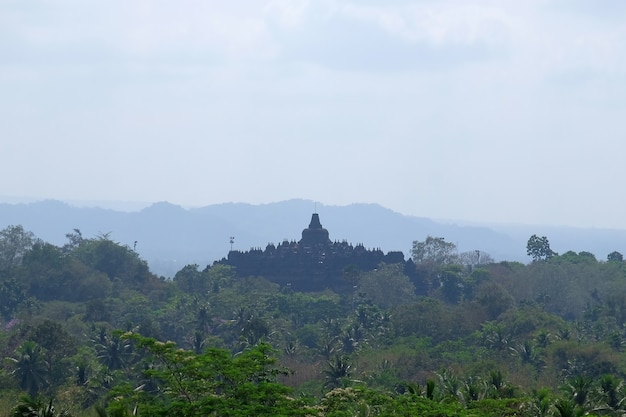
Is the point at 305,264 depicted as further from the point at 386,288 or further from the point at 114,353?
the point at 114,353

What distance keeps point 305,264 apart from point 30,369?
64.9m

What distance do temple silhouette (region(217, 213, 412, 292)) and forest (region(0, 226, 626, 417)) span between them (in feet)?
7.87

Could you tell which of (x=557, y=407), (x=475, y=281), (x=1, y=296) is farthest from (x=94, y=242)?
(x=557, y=407)

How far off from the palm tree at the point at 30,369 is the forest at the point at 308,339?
3.9 inches

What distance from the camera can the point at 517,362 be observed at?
84875 millimetres

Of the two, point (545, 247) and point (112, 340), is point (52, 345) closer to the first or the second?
point (112, 340)

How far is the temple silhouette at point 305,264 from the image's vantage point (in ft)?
447

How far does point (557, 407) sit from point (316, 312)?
2789 inches

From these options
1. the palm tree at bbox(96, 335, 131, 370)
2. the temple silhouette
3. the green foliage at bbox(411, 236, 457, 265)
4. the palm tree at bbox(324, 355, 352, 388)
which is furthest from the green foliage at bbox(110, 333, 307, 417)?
the green foliage at bbox(411, 236, 457, 265)

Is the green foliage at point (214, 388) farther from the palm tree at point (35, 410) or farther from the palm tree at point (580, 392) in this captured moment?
the palm tree at point (580, 392)

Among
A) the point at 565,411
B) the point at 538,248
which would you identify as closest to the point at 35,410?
the point at 565,411

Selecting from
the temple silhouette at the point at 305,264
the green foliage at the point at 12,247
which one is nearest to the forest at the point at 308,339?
the green foliage at the point at 12,247

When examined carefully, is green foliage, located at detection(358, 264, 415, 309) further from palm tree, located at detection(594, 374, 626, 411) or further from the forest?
palm tree, located at detection(594, 374, 626, 411)

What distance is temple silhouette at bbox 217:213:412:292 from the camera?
13625 centimetres
